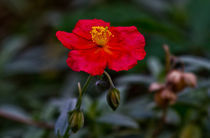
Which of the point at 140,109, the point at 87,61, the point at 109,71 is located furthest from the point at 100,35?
the point at 109,71

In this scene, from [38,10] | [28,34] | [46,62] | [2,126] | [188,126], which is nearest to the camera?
[188,126]

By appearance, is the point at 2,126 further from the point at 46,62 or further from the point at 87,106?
the point at 46,62

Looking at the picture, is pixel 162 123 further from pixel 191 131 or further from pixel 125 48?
pixel 125 48

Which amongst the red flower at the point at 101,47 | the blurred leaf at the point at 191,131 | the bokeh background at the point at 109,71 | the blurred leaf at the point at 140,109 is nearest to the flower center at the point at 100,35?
the red flower at the point at 101,47

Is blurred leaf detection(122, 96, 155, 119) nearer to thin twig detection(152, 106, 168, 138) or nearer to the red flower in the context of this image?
thin twig detection(152, 106, 168, 138)

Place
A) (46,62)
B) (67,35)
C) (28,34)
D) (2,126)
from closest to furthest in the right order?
(67,35) < (2,126) < (46,62) < (28,34)

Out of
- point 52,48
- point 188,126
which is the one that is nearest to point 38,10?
point 52,48
